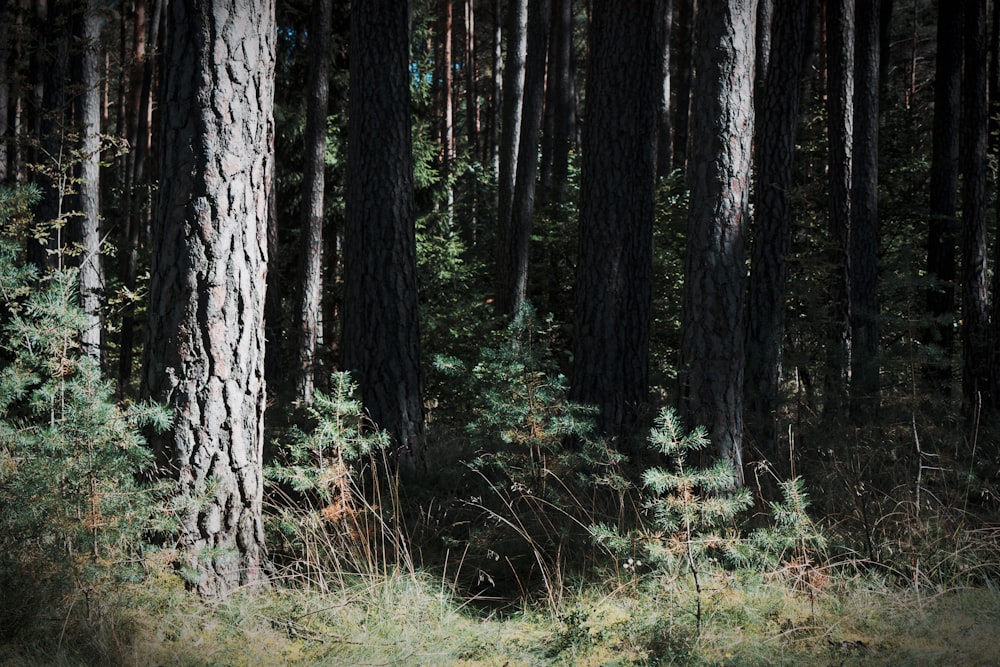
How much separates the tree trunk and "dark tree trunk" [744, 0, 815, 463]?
6267 millimetres

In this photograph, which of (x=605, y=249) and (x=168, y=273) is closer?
(x=168, y=273)

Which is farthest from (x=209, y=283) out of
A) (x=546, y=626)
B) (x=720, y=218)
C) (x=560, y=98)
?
(x=560, y=98)

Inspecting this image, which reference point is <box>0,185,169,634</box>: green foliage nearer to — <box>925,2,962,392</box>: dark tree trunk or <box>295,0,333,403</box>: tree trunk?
<box>295,0,333,403</box>: tree trunk

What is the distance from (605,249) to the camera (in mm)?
7668

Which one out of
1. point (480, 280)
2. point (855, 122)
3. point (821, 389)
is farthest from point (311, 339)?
point (855, 122)

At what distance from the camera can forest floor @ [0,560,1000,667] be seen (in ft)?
12.3

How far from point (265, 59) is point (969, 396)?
8.26m

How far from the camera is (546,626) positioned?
176 inches

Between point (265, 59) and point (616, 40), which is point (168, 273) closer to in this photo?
point (265, 59)

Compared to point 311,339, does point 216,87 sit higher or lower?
higher

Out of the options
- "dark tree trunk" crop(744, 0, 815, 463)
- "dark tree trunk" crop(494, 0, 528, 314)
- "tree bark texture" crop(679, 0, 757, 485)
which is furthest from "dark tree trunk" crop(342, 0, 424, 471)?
"dark tree trunk" crop(494, 0, 528, 314)

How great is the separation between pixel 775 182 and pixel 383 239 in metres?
4.28

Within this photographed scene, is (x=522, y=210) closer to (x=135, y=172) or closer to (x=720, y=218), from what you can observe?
(x=720, y=218)

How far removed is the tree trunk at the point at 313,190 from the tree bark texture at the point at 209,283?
6.95 meters
